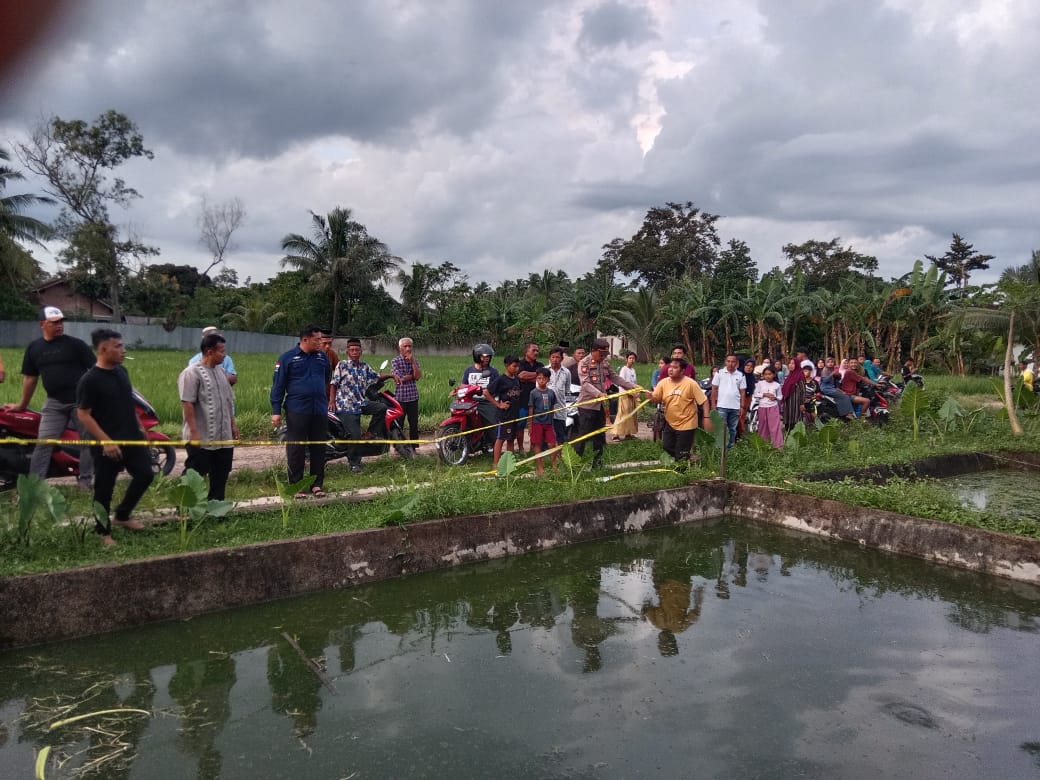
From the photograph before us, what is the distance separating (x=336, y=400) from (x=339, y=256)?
25343mm

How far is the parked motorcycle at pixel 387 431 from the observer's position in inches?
324

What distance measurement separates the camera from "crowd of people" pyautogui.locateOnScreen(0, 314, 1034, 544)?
17.0 ft

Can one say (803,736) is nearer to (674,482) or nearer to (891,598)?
(891,598)

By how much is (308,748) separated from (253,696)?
62 cm

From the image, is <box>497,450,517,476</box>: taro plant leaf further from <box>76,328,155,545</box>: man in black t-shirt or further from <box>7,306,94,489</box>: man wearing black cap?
<box>7,306,94,489</box>: man wearing black cap

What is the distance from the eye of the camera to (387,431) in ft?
29.3

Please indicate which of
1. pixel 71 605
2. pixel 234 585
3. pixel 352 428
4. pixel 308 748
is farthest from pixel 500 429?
pixel 308 748

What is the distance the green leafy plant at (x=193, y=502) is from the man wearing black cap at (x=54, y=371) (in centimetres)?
157

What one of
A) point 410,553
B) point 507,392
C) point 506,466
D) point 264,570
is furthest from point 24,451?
point 507,392

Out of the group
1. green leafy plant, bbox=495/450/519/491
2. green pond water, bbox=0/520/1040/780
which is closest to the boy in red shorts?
green leafy plant, bbox=495/450/519/491

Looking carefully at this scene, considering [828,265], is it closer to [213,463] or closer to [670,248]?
[670,248]

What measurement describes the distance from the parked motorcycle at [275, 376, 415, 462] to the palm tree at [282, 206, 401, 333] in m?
24.0

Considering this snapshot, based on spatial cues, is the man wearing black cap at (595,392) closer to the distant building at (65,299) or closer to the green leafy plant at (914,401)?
the green leafy plant at (914,401)

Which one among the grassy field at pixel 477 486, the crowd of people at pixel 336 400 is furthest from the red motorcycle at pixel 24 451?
the grassy field at pixel 477 486
